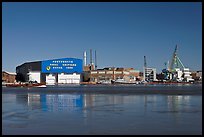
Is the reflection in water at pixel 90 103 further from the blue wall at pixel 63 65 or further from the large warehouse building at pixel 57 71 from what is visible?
the large warehouse building at pixel 57 71

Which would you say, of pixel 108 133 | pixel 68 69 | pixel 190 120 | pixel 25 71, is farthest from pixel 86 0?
pixel 25 71

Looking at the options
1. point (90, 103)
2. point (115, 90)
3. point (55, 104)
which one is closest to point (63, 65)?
point (115, 90)

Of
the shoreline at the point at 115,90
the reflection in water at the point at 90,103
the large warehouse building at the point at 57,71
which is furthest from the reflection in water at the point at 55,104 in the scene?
the large warehouse building at the point at 57,71

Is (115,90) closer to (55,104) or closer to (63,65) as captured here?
(55,104)

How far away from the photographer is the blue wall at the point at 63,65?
130125 millimetres

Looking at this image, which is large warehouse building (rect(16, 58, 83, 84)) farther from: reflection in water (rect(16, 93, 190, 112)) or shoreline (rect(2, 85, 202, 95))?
reflection in water (rect(16, 93, 190, 112))

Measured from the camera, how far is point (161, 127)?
11445 millimetres

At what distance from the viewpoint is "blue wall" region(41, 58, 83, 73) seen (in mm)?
130125

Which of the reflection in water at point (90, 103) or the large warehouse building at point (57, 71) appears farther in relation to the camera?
the large warehouse building at point (57, 71)

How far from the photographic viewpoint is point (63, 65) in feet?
429

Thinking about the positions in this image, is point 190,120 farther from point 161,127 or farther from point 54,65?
point 54,65

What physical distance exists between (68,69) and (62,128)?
120171mm

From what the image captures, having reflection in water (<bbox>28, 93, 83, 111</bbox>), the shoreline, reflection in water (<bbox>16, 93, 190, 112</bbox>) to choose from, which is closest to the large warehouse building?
the shoreline

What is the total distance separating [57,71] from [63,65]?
3.92 metres
